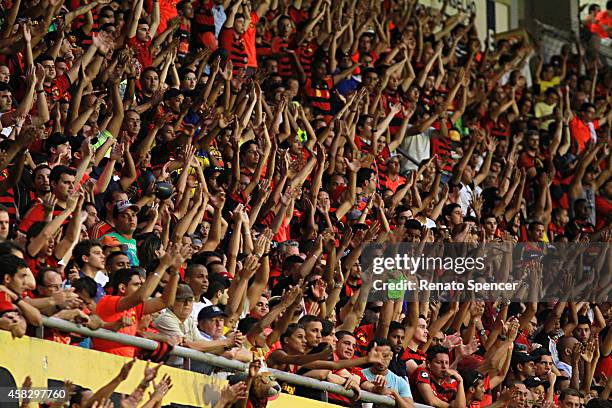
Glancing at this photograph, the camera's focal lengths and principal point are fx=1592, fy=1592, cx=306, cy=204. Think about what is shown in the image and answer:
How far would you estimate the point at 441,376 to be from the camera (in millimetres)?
10688

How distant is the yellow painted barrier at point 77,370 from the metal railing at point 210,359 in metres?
0.10

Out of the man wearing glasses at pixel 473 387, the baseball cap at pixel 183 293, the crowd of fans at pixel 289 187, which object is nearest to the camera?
the baseball cap at pixel 183 293

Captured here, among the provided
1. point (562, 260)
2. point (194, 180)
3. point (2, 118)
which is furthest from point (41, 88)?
point (562, 260)

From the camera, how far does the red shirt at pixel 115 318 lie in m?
8.24

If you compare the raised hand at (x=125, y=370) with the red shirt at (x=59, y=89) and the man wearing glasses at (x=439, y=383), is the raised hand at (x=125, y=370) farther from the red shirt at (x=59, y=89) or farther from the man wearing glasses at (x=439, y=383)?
the red shirt at (x=59, y=89)

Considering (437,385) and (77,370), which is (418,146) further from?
(77,370)

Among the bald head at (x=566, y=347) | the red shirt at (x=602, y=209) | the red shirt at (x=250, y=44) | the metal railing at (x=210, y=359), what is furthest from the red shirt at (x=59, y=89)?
the red shirt at (x=602, y=209)

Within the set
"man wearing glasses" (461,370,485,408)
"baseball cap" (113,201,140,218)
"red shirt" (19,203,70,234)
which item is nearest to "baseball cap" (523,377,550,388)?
"man wearing glasses" (461,370,485,408)

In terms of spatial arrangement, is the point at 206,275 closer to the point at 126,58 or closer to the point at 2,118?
the point at 2,118

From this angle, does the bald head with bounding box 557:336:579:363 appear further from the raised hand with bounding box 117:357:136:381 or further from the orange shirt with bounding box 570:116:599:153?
the raised hand with bounding box 117:357:136:381

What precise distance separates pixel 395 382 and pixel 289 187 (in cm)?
264

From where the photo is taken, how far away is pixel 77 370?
25.5 ft

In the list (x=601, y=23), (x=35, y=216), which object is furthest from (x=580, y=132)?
(x=35, y=216)

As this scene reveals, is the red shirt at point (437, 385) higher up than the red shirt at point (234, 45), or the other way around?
Answer: the red shirt at point (234, 45)
